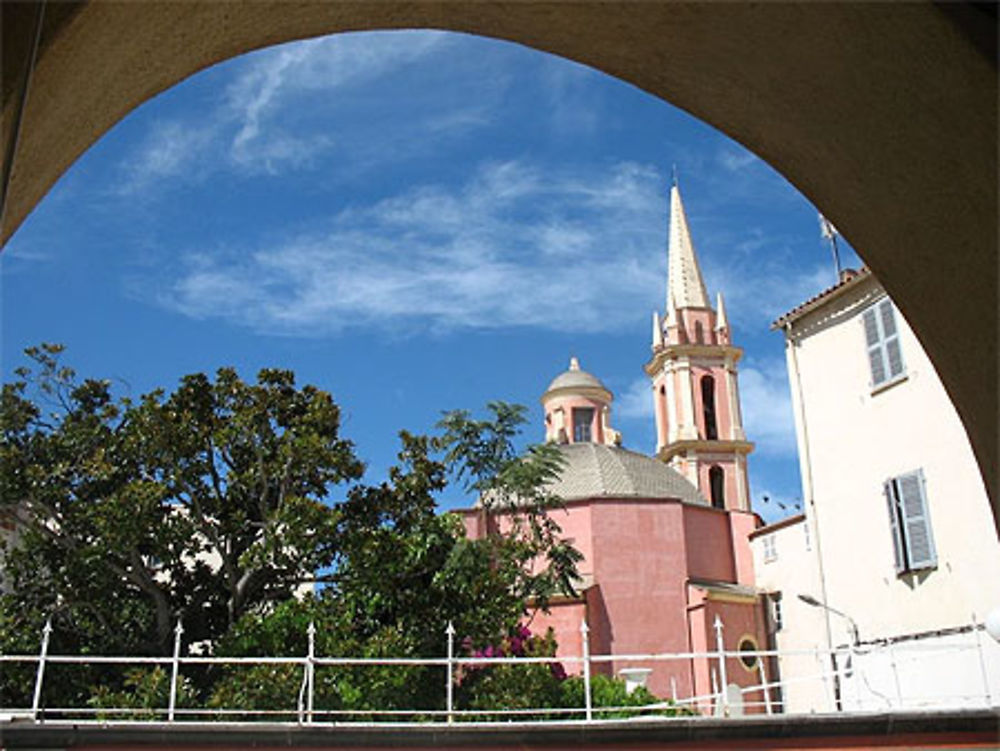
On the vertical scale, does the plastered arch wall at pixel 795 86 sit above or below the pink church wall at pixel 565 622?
below

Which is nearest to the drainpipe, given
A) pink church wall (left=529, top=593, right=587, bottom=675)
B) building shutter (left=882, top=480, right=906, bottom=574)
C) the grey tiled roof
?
building shutter (left=882, top=480, right=906, bottom=574)

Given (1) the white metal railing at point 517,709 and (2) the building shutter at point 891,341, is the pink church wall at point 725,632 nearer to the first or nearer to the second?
(1) the white metal railing at point 517,709

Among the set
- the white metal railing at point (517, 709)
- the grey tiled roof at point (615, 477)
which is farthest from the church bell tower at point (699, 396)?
the white metal railing at point (517, 709)

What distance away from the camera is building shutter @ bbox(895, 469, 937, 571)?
16266mm

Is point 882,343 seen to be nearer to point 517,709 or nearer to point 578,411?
point 517,709

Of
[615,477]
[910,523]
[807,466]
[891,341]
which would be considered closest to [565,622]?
[615,477]

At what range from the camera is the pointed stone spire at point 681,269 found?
4566 cm

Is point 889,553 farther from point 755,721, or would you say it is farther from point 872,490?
point 755,721

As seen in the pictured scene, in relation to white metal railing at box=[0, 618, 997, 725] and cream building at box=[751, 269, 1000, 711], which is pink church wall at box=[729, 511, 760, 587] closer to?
white metal railing at box=[0, 618, 997, 725]

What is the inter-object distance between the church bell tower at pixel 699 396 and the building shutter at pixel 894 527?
24465 mm

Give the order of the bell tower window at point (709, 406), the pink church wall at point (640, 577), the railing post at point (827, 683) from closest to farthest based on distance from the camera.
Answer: the railing post at point (827, 683) → the pink church wall at point (640, 577) → the bell tower window at point (709, 406)

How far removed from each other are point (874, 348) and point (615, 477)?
15.8 meters

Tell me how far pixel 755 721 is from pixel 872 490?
7.35m

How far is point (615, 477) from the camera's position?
1300 inches
